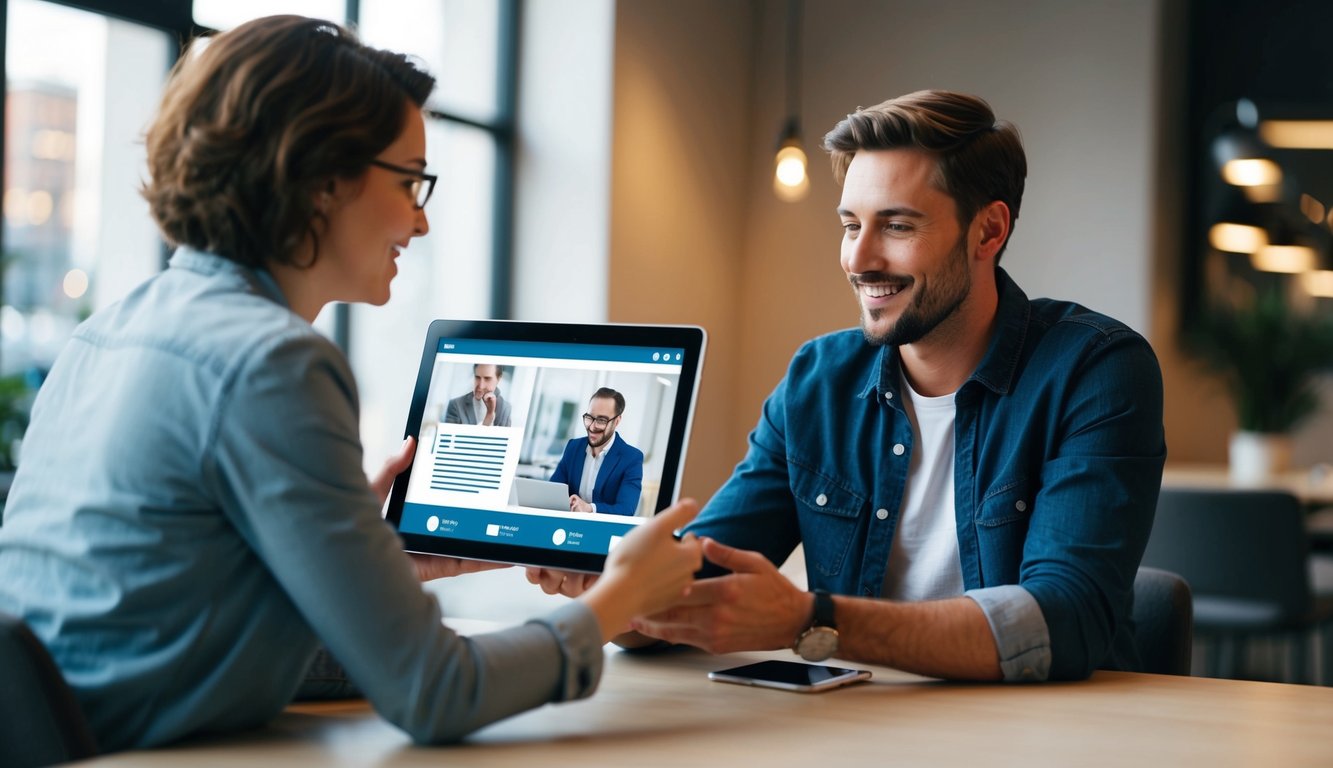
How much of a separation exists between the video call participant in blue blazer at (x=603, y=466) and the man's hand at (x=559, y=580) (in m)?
0.17

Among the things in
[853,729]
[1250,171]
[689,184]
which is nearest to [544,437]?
[853,729]

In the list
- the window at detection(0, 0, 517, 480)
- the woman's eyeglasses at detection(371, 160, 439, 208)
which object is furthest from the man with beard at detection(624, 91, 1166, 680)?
the window at detection(0, 0, 517, 480)

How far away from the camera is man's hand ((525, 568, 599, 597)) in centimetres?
153

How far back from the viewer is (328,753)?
109 cm

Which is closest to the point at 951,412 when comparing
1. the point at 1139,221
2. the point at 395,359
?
the point at 395,359

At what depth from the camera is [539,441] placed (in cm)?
143

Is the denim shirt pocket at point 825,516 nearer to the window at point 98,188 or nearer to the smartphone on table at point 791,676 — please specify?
the smartphone on table at point 791,676

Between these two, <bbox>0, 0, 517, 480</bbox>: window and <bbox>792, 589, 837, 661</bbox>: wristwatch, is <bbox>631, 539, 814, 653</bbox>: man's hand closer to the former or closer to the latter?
<bbox>792, 589, 837, 661</bbox>: wristwatch

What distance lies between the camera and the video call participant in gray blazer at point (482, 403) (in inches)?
57.6

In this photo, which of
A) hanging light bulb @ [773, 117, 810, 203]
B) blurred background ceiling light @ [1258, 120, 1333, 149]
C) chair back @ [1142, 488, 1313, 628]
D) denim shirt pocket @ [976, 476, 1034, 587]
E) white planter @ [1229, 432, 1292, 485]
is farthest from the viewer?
blurred background ceiling light @ [1258, 120, 1333, 149]

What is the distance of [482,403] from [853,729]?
57cm

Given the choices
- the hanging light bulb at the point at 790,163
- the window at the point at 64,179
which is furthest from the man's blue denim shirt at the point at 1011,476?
→ the hanging light bulb at the point at 790,163

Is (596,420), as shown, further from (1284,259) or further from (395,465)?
(1284,259)

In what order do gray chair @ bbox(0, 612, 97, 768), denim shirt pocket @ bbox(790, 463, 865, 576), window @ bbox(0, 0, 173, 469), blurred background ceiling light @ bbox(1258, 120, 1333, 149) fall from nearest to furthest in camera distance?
gray chair @ bbox(0, 612, 97, 768), denim shirt pocket @ bbox(790, 463, 865, 576), window @ bbox(0, 0, 173, 469), blurred background ceiling light @ bbox(1258, 120, 1333, 149)
